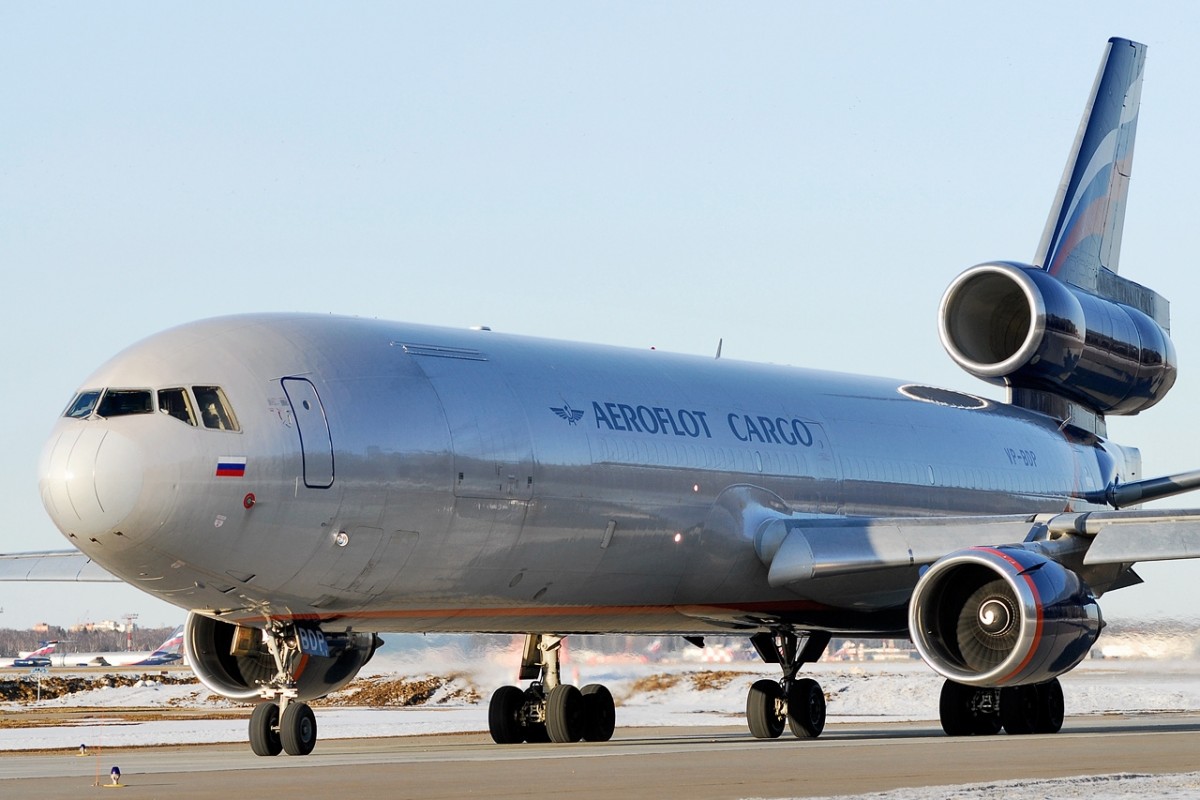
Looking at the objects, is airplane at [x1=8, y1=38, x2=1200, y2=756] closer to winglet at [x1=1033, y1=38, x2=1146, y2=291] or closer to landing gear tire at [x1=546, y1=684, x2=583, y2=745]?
landing gear tire at [x1=546, y1=684, x2=583, y2=745]

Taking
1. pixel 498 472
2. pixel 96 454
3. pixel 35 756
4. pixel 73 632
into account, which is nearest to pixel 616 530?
pixel 498 472

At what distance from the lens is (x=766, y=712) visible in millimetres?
19750

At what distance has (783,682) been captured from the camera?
2019cm

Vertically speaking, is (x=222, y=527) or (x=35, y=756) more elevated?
(x=222, y=527)

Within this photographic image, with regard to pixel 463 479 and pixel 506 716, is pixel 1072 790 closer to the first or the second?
pixel 463 479

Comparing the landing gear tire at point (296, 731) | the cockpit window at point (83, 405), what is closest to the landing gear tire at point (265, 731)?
the landing gear tire at point (296, 731)

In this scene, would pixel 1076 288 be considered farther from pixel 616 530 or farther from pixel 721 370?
pixel 616 530

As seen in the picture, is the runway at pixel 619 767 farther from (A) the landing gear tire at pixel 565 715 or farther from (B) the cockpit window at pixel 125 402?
(B) the cockpit window at pixel 125 402

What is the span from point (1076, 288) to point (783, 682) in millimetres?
7478

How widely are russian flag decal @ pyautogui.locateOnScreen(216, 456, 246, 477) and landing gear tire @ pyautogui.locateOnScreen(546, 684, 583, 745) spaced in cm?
645

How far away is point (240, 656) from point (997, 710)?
8557mm

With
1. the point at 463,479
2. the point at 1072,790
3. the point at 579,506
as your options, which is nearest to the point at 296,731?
the point at 463,479

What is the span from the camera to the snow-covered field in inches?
895

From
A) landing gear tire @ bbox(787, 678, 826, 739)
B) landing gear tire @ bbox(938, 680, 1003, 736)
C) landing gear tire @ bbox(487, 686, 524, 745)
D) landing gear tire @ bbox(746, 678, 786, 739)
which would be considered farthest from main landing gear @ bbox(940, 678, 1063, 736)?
landing gear tire @ bbox(487, 686, 524, 745)
